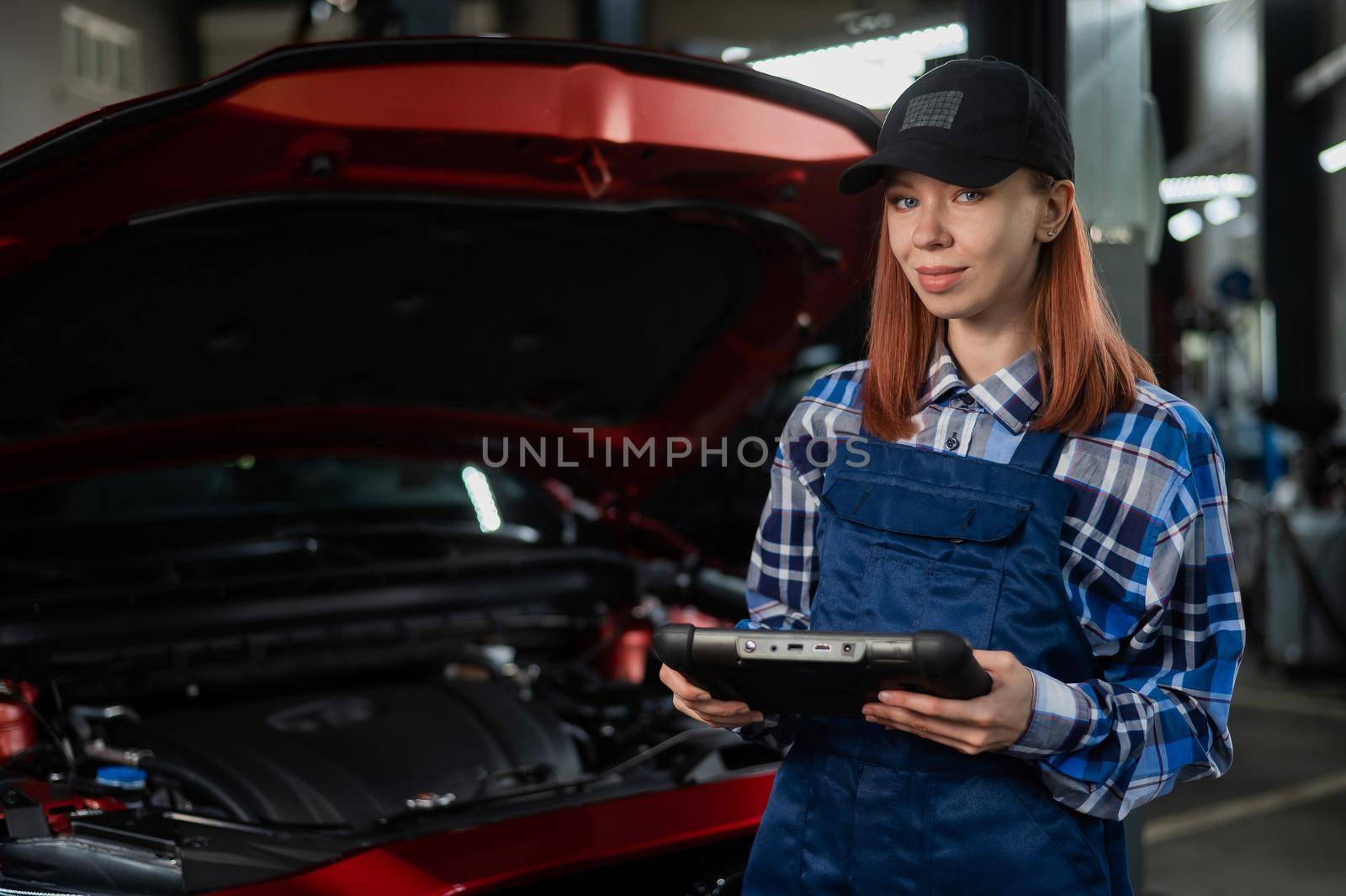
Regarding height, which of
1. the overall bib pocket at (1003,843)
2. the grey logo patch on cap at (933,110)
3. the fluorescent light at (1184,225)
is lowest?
the overall bib pocket at (1003,843)

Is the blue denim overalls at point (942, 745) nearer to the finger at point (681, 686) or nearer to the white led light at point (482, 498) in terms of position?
the finger at point (681, 686)

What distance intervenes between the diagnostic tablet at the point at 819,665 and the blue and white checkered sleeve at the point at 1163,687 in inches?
4.3

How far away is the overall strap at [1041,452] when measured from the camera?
999 mm

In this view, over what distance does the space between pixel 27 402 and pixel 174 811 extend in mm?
634

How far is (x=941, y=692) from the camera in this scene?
887 millimetres

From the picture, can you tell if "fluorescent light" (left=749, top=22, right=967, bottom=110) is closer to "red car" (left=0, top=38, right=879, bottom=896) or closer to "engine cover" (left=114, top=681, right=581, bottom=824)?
"red car" (left=0, top=38, right=879, bottom=896)

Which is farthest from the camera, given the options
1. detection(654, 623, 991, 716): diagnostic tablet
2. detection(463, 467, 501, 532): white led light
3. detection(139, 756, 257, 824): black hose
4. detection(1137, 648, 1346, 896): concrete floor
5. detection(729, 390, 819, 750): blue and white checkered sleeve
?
detection(1137, 648, 1346, 896): concrete floor

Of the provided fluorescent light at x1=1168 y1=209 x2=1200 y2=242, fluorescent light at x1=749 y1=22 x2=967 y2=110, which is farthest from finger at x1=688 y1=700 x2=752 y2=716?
fluorescent light at x1=1168 y1=209 x2=1200 y2=242

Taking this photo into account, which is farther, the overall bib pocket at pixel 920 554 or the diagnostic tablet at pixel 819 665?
the overall bib pocket at pixel 920 554

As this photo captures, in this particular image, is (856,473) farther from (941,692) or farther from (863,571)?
(941,692)

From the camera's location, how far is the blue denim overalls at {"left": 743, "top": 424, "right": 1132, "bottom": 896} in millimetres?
961

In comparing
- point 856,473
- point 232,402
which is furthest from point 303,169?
point 856,473

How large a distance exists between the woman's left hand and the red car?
0.49 metres

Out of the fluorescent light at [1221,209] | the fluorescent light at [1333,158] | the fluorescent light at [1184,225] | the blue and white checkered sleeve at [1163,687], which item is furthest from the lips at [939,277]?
the fluorescent light at [1184,225]
